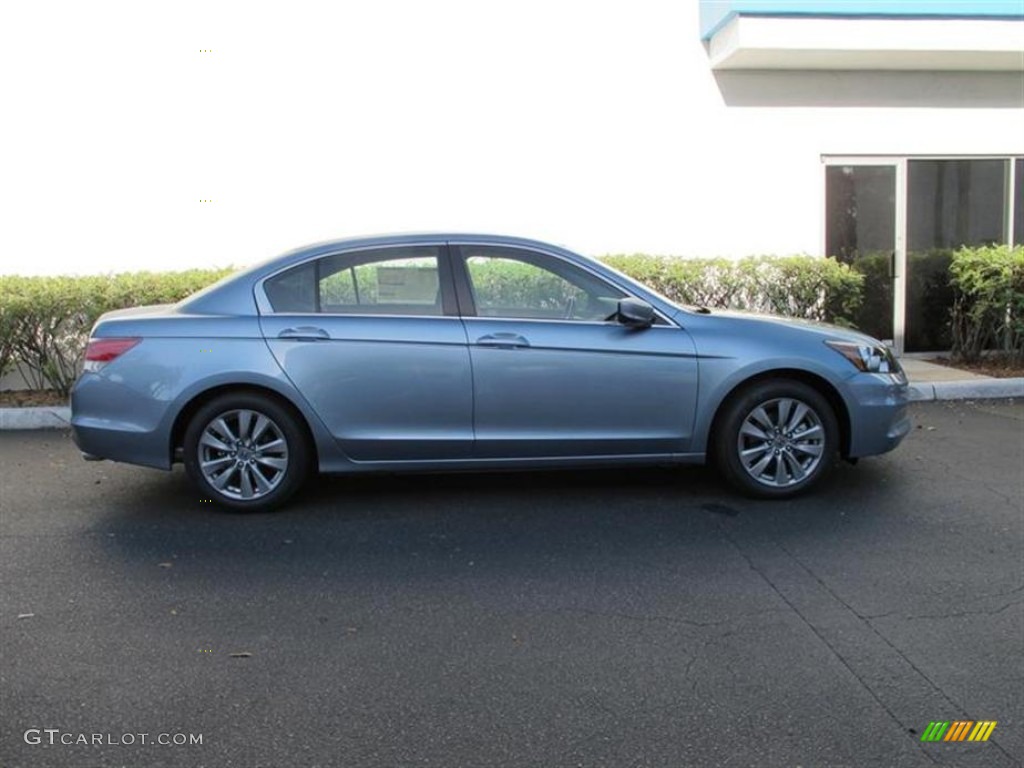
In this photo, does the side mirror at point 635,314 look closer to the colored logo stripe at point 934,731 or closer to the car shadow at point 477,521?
the car shadow at point 477,521

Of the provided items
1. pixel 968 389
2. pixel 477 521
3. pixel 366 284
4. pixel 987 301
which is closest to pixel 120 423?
pixel 366 284

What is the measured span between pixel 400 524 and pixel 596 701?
7.52ft

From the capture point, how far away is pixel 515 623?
414 cm

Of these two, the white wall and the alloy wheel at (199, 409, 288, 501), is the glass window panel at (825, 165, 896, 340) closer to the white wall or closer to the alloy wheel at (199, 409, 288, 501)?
the white wall

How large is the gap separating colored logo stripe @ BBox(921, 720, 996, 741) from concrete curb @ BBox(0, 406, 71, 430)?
23.7ft

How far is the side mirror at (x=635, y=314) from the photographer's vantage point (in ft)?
18.6

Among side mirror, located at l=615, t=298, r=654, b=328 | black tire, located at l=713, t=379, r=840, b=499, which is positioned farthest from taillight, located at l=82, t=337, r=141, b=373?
black tire, located at l=713, t=379, r=840, b=499

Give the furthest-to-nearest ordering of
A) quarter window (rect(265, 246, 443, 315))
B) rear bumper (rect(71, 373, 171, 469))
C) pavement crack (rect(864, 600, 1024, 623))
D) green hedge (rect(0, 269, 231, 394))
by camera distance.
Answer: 1. green hedge (rect(0, 269, 231, 394))
2. quarter window (rect(265, 246, 443, 315))
3. rear bumper (rect(71, 373, 171, 469))
4. pavement crack (rect(864, 600, 1024, 623))

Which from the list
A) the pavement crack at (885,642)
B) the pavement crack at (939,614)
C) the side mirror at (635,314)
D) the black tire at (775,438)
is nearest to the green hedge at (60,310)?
the side mirror at (635,314)

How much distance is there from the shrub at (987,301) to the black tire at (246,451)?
7668 millimetres

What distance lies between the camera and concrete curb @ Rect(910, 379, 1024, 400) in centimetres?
930

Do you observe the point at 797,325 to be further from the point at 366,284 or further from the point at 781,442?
the point at 366,284

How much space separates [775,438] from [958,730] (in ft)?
8.89

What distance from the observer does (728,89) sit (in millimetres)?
10750
